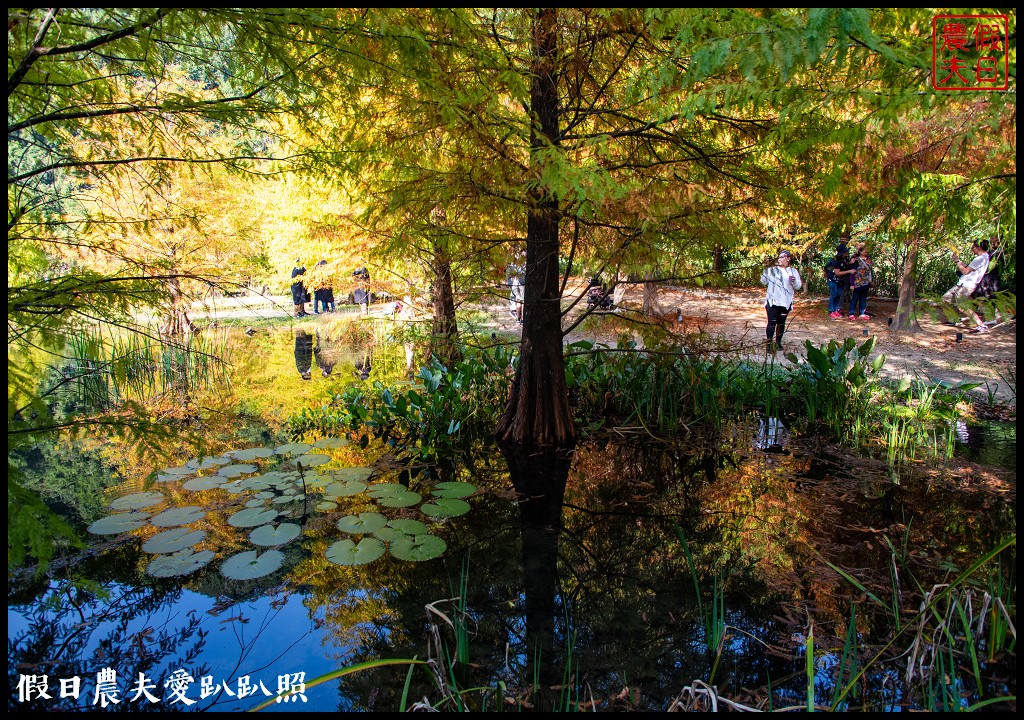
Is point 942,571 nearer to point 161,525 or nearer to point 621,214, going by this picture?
point 621,214

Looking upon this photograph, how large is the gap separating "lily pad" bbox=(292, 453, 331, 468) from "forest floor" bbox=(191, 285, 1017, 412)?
4.50 ft

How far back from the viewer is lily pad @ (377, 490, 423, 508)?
452cm

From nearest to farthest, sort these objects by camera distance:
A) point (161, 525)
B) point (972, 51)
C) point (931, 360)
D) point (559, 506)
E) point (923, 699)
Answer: point (972, 51), point (923, 699), point (161, 525), point (559, 506), point (931, 360)

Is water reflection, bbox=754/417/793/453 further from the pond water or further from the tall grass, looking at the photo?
the tall grass

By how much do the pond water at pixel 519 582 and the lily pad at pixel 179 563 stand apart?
0.08 feet

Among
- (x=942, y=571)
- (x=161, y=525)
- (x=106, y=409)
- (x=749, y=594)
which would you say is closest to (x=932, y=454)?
(x=942, y=571)

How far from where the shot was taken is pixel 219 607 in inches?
132

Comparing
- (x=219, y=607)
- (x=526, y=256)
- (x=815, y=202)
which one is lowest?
(x=219, y=607)

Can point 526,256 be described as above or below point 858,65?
below

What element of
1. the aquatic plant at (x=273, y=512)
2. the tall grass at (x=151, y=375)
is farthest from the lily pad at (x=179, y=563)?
the tall grass at (x=151, y=375)

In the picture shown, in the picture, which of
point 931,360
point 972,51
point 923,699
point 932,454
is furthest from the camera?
point 931,360

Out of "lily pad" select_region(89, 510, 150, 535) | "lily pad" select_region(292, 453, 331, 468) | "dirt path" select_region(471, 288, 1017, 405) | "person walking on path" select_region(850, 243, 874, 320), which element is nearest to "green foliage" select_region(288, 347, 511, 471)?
"lily pad" select_region(292, 453, 331, 468)

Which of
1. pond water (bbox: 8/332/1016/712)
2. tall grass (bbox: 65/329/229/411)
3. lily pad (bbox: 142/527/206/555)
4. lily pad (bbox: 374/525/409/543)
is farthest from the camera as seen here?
tall grass (bbox: 65/329/229/411)

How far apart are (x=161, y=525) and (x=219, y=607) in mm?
1130
